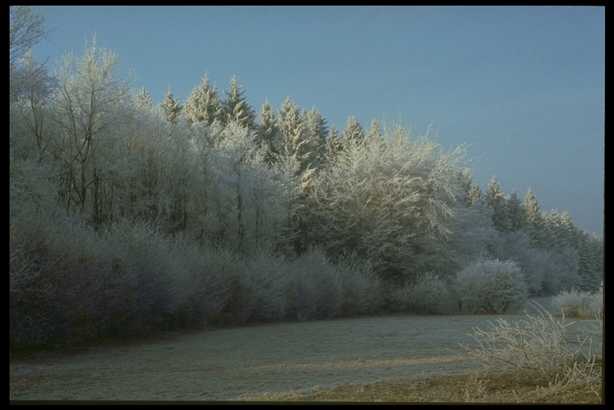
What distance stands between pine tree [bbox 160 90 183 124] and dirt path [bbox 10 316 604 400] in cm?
1748

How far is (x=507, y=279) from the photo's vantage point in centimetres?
2891

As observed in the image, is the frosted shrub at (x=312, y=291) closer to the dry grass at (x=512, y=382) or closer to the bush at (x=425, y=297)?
the bush at (x=425, y=297)

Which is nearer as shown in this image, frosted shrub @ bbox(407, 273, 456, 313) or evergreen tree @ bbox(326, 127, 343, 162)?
frosted shrub @ bbox(407, 273, 456, 313)

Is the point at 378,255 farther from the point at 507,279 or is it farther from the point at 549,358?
the point at 549,358

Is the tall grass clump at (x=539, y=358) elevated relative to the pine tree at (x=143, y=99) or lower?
lower

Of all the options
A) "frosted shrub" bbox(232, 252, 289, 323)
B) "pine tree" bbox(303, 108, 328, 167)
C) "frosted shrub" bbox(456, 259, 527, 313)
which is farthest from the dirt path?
"pine tree" bbox(303, 108, 328, 167)

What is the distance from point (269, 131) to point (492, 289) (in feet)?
61.5

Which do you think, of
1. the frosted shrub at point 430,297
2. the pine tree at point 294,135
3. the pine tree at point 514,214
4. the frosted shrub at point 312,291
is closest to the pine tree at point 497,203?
the pine tree at point 514,214

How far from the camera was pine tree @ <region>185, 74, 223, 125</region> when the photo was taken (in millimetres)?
37281

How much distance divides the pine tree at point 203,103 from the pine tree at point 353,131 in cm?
882

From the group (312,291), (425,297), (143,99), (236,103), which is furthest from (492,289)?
(236,103)

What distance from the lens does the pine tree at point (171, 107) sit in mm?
33750

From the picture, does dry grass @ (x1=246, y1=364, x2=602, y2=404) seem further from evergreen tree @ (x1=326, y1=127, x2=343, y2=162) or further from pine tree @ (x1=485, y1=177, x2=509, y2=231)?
pine tree @ (x1=485, y1=177, x2=509, y2=231)
